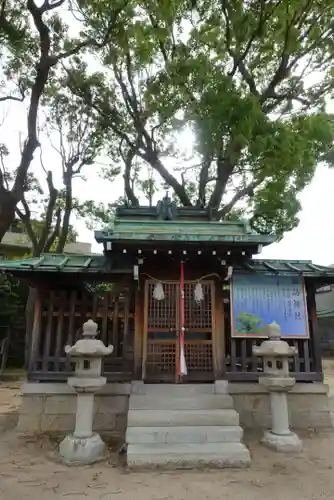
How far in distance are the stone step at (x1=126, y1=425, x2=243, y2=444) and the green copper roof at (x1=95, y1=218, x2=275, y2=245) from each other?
335 cm

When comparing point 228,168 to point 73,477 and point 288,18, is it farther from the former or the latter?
point 73,477

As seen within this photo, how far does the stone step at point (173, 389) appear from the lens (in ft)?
22.5

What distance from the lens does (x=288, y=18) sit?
33.7 ft

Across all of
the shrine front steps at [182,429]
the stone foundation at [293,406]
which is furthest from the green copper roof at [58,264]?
the stone foundation at [293,406]

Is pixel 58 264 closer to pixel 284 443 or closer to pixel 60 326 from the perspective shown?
pixel 60 326

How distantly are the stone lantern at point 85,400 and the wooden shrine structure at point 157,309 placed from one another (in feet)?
3.95

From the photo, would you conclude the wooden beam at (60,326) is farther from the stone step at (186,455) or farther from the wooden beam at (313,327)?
the wooden beam at (313,327)

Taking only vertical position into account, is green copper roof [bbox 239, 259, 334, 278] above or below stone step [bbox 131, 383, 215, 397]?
above

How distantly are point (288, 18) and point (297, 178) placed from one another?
518cm

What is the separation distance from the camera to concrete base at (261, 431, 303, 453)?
591 centimetres

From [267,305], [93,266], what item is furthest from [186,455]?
[93,266]

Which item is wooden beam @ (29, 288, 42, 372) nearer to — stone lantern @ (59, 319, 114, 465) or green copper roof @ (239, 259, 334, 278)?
stone lantern @ (59, 319, 114, 465)

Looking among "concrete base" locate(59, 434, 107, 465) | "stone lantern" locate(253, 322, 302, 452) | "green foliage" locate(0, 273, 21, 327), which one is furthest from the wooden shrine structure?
"green foliage" locate(0, 273, 21, 327)

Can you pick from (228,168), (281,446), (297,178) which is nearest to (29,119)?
(228,168)
